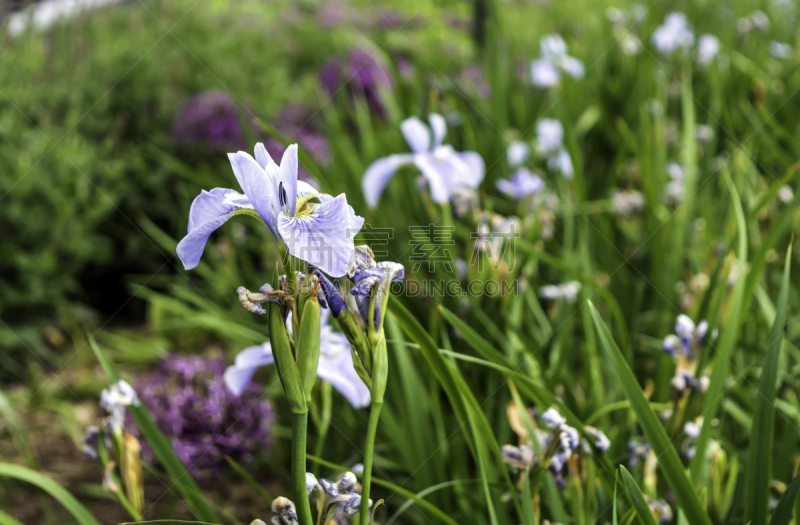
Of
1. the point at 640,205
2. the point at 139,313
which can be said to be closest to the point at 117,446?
the point at 640,205

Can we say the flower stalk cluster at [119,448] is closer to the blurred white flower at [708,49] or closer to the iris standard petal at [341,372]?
the iris standard petal at [341,372]

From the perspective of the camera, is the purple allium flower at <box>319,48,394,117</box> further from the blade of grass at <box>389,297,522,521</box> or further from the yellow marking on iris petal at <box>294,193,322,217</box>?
the yellow marking on iris petal at <box>294,193,322,217</box>

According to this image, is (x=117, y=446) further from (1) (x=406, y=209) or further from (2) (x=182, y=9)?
(2) (x=182, y=9)

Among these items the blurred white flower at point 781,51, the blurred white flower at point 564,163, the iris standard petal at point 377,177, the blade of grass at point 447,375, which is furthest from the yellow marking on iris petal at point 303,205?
the blurred white flower at point 781,51

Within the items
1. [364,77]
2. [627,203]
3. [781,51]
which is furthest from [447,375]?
[364,77]

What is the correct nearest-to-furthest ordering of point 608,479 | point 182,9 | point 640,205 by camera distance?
point 608,479
point 640,205
point 182,9

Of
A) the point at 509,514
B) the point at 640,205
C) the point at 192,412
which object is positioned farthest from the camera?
the point at 640,205
